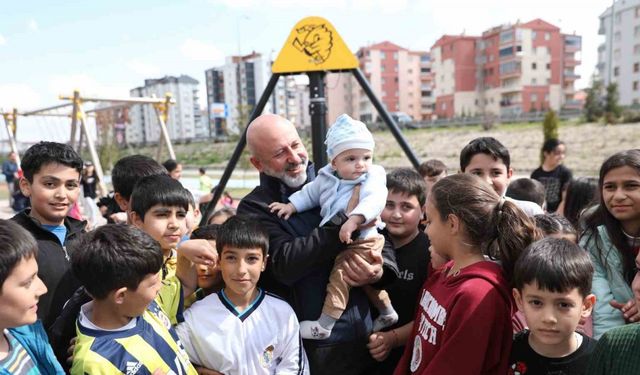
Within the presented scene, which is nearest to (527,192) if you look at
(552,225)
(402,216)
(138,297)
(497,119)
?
(552,225)

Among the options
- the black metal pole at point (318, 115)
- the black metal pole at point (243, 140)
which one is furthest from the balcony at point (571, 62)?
the black metal pole at point (318, 115)

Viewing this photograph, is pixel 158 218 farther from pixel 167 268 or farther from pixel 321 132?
pixel 321 132

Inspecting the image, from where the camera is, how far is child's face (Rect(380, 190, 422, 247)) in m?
2.43

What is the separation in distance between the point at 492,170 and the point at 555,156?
402 cm

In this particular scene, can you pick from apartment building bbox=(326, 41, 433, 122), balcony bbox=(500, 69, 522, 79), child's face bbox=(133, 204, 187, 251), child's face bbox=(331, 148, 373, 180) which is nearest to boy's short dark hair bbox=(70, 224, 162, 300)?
child's face bbox=(133, 204, 187, 251)

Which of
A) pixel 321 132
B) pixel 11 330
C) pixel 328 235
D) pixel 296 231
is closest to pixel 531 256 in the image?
pixel 328 235

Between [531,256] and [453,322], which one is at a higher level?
[531,256]

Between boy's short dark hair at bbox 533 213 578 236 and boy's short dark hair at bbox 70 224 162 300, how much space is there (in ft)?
5.36

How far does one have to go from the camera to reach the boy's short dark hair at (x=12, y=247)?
1.51 m

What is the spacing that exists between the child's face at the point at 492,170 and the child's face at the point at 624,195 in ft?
1.94

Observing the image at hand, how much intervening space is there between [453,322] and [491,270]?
24cm

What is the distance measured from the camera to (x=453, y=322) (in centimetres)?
163

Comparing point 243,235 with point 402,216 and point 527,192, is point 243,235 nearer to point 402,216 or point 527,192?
point 402,216

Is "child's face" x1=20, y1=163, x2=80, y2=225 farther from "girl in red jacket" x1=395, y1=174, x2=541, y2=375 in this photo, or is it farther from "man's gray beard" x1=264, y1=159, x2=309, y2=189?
"girl in red jacket" x1=395, y1=174, x2=541, y2=375
